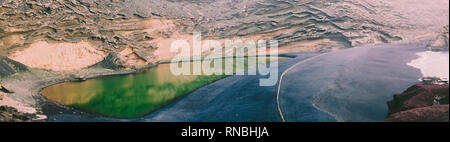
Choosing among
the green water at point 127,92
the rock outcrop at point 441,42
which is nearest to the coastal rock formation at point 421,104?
the rock outcrop at point 441,42

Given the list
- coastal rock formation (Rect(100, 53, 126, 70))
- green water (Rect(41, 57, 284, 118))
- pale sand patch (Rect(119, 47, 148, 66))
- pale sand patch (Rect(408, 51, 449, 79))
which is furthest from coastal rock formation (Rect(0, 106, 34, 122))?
pale sand patch (Rect(408, 51, 449, 79))

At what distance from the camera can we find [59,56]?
7.69 feet

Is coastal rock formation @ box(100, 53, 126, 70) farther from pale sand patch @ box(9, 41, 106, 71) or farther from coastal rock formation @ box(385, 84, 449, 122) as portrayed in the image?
coastal rock formation @ box(385, 84, 449, 122)

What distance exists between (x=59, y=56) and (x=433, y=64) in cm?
264

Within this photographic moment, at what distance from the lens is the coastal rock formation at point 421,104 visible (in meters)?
1.19

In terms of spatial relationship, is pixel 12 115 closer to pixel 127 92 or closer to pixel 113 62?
pixel 127 92

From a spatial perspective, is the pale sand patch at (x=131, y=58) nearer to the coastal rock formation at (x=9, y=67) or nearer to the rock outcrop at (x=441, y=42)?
the coastal rock formation at (x=9, y=67)

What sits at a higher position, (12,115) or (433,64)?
(433,64)

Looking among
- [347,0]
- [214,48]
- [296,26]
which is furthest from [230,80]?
[347,0]

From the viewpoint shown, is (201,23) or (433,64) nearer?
(433,64)

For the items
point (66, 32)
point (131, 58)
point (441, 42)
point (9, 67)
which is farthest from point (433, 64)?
point (9, 67)

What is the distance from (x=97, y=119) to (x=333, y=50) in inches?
69.9

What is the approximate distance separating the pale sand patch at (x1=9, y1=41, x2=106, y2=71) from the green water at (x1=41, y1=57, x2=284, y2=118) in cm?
22

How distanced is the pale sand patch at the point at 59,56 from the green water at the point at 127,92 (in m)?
0.22
